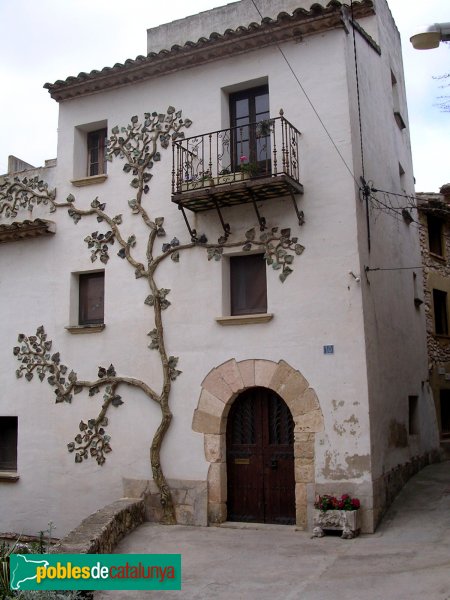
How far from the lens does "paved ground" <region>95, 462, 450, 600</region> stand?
7113 mm

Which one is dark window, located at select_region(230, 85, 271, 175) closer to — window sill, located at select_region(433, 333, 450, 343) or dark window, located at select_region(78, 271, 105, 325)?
dark window, located at select_region(78, 271, 105, 325)

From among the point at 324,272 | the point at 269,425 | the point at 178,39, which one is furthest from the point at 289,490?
the point at 178,39

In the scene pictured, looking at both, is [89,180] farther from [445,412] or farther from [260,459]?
[445,412]

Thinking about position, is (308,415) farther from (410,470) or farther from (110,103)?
(110,103)

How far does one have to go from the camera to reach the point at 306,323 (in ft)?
32.8

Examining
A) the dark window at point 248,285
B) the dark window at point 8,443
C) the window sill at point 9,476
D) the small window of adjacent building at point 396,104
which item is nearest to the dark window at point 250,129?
the dark window at point 248,285

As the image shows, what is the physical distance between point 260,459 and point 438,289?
27.2ft

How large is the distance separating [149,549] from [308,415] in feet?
9.84

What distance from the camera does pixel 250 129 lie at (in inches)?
440

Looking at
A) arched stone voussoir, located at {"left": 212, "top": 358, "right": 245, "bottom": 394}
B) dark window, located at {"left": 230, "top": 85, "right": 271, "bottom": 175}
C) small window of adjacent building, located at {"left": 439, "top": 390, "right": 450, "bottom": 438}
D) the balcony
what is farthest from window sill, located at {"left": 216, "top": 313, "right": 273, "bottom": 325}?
small window of adjacent building, located at {"left": 439, "top": 390, "right": 450, "bottom": 438}

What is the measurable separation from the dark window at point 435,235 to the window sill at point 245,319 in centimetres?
816

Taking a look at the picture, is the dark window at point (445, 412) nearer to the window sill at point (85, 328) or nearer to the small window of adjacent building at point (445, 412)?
the small window of adjacent building at point (445, 412)
